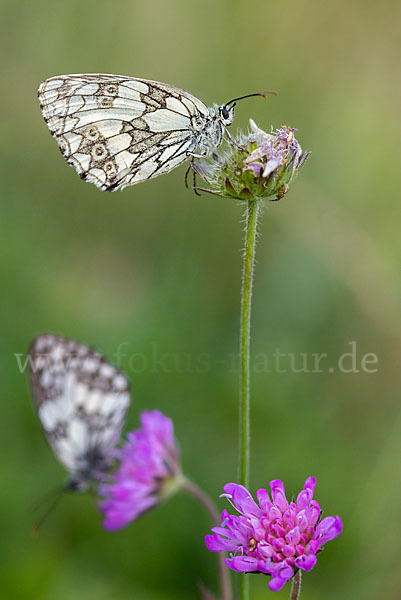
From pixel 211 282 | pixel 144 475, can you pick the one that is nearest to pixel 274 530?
pixel 144 475

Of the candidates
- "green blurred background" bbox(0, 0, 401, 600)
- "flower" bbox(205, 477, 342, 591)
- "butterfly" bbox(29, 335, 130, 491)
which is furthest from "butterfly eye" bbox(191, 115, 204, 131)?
"green blurred background" bbox(0, 0, 401, 600)

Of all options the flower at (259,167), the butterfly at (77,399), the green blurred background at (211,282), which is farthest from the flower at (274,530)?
the green blurred background at (211,282)

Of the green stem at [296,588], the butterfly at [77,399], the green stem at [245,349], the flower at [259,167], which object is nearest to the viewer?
the green stem at [296,588]

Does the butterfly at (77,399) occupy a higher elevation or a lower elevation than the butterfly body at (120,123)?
lower

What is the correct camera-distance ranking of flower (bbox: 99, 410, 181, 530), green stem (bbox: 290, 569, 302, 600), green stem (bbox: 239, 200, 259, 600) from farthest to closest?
flower (bbox: 99, 410, 181, 530) < green stem (bbox: 239, 200, 259, 600) < green stem (bbox: 290, 569, 302, 600)

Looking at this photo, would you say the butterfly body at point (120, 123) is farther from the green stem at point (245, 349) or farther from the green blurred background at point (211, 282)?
the green blurred background at point (211, 282)

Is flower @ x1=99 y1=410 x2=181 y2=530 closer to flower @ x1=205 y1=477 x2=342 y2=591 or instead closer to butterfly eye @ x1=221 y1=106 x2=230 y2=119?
flower @ x1=205 y1=477 x2=342 y2=591

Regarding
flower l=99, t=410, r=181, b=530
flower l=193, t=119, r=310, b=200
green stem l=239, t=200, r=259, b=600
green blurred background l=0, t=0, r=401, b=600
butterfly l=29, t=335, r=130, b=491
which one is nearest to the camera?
green stem l=239, t=200, r=259, b=600

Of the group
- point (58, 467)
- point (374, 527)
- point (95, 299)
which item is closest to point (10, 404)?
point (58, 467)
